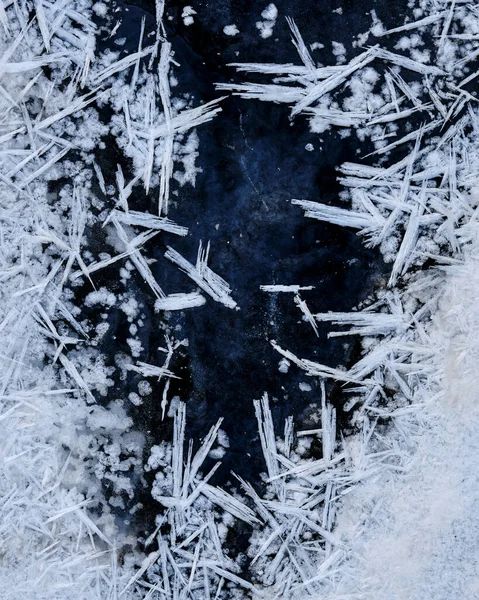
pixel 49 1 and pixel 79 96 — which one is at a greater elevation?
pixel 49 1

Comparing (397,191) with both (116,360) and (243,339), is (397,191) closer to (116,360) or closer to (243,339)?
(243,339)

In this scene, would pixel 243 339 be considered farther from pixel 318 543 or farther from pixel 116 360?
pixel 318 543

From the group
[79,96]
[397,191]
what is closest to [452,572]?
[397,191]

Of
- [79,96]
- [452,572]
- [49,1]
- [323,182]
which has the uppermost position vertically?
[49,1]

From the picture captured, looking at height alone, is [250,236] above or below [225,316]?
above

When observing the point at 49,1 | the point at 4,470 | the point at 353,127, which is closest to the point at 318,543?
the point at 4,470

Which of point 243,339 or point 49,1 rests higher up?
point 49,1
